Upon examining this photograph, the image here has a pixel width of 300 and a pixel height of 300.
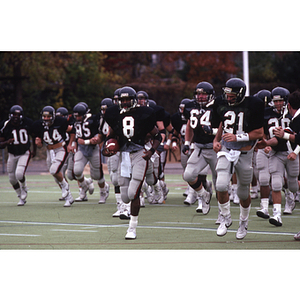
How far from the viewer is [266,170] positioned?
8.64 metres

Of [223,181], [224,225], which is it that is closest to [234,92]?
[223,181]

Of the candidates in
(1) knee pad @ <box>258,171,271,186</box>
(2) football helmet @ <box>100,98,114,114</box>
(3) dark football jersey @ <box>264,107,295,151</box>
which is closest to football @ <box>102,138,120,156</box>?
(3) dark football jersey @ <box>264,107,295,151</box>

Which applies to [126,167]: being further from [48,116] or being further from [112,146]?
[48,116]

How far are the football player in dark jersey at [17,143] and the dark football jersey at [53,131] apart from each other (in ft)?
0.73

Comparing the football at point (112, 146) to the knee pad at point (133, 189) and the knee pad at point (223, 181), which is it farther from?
the knee pad at point (223, 181)

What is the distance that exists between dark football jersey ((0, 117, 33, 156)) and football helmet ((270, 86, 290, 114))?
535cm

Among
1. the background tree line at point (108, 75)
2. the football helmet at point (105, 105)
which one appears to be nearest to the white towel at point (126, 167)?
the football helmet at point (105, 105)

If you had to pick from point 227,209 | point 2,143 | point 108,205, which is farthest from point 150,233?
point 2,143

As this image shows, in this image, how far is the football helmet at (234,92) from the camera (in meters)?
6.35

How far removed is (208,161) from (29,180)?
398 inches

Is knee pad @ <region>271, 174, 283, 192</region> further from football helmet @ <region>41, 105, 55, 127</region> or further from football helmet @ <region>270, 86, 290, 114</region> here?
football helmet @ <region>41, 105, 55, 127</region>

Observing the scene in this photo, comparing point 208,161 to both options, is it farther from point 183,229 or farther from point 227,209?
point 227,209

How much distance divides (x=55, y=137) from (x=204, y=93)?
151 inches

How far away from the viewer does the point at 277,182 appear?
787 cm
